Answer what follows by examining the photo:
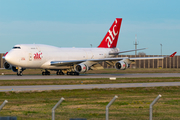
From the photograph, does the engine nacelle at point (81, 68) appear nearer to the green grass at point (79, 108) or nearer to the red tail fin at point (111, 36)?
the red tail fin at point (111, 36)

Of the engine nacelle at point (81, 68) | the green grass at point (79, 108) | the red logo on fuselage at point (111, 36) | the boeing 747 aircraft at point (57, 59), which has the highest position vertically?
the red logo on fuselage at point (111, 36)

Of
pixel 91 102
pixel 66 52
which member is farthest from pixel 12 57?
pixel 91 102

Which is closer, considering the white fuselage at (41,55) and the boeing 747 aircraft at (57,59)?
the white fuselage at (41,55)

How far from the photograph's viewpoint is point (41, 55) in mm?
52625

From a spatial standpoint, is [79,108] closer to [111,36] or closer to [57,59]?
[57,59]

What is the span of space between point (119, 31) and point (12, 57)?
2514 centimetres

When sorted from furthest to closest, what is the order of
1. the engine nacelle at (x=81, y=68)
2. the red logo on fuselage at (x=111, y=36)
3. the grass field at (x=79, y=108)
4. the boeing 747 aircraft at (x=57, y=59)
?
the red logo on fuselage at (x=111, y=36) → the engine nacelle at (x=81, y=68) → the boeing 747 aircraft at (x=57, y=59) → the grass field at (x=79, y=108)

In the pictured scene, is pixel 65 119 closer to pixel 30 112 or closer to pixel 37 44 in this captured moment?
pixel 30 112

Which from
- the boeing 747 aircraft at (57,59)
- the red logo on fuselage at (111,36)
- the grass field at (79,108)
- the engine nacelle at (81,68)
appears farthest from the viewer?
the red logo on fuselage at (111,36)

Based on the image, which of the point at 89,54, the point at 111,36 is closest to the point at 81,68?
the point at 89,54

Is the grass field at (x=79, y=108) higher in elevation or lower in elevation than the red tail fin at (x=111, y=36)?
lower

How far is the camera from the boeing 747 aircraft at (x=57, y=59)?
50.8 metres

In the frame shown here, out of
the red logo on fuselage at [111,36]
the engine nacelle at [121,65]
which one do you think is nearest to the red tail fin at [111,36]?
the red logo on fuselage at [111,36]

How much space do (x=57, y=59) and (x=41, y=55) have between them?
374 centimetres
